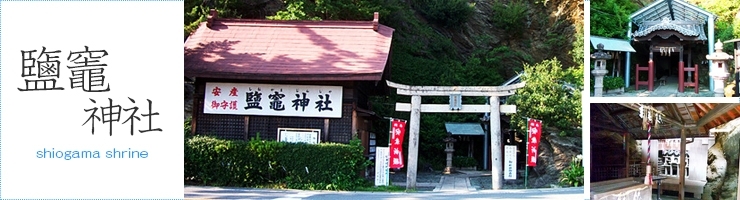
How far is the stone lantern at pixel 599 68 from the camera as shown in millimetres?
2977

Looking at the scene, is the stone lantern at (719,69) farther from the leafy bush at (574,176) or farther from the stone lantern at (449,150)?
the stone lantern at (449,150)

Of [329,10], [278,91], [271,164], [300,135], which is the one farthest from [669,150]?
[329,10]

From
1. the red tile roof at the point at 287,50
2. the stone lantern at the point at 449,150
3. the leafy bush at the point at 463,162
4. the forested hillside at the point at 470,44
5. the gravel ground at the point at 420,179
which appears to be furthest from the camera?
the leafy bush at the point at 463,162

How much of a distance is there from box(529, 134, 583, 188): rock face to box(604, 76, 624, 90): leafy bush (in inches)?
231

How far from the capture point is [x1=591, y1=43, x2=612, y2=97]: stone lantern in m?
2.98

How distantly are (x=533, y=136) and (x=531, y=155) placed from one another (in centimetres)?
26

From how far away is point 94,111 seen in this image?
449 cm

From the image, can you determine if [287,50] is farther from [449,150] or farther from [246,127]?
[449,150]

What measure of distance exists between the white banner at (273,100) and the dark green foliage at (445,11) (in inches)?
296

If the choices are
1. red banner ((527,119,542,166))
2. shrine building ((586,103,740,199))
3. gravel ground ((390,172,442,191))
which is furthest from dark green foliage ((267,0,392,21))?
shrine building ((586,103,740,199))

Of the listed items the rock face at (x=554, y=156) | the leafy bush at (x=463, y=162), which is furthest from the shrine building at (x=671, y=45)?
the leafy bush at (x=463, y=162)

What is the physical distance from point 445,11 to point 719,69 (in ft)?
38.3

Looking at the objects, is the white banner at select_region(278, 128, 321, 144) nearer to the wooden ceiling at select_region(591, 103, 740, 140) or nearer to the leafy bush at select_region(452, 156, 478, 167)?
the wooden ceiling at select_region(591, 103, 740, 140)

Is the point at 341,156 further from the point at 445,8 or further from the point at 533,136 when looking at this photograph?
the point at 445,8
